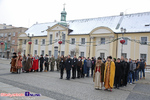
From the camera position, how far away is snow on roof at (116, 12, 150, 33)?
26.5 meters

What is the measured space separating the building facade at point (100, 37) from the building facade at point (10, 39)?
7981mm

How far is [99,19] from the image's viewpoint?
113ft

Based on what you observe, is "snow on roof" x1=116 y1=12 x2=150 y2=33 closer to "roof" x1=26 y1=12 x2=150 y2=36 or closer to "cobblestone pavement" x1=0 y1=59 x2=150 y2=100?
"roof" x1=26 y1=12 x2=150 y2=36

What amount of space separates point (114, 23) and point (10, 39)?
35.6 metres

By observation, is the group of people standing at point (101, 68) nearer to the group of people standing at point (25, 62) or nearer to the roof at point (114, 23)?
the group of people standing at point (25, 62)

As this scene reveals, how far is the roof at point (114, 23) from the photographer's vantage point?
27458 mm

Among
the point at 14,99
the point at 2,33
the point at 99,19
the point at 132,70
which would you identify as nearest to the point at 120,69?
the point at 132,70

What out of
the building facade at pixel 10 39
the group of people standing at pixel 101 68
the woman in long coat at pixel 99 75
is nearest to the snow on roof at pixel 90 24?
the group of people standing at pixel 101 68

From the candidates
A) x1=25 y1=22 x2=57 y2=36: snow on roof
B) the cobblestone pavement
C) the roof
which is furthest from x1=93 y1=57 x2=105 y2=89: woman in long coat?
x1=25 y1=22 x2=57 y2=36: snow on roof

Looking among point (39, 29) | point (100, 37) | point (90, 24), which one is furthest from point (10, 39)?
point (100, 37)

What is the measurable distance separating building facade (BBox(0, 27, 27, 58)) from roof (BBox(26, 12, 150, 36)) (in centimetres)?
1081

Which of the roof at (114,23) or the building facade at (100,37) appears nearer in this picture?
the building facade at (100,37)

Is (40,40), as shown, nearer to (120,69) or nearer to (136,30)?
(136,30)

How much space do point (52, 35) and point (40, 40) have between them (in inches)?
171
